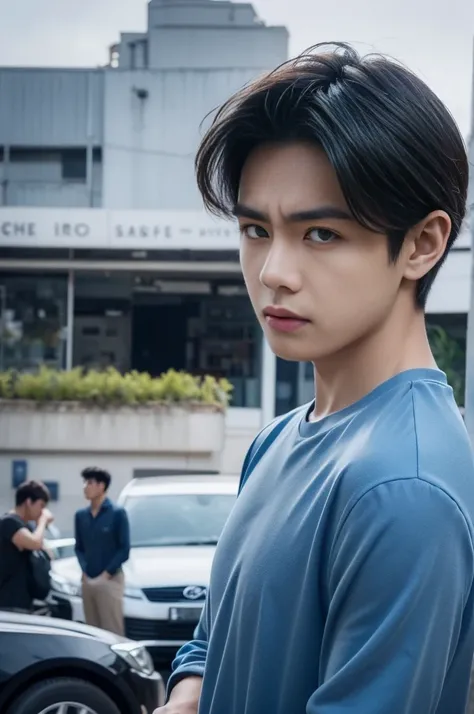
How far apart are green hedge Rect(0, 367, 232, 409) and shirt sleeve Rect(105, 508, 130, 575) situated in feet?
38.8

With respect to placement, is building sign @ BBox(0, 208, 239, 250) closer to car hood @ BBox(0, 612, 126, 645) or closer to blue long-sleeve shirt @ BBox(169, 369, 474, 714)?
car hood @ BBox(0, 612, 126, 645)

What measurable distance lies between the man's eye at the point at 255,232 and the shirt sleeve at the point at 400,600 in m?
0.43

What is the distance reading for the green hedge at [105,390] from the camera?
70.6 feet

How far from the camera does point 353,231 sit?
1524mm

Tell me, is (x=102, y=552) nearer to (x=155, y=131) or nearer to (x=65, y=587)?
(x=65, y=587)

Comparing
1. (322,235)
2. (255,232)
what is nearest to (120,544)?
(255,232)

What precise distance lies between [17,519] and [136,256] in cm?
1820

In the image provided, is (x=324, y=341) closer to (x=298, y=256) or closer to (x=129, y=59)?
(x=298, y=256)

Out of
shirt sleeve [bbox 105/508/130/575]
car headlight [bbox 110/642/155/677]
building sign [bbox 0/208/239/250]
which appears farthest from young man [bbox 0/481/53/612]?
building sign [bbox 0/208/239/250]

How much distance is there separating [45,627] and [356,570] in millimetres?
5507

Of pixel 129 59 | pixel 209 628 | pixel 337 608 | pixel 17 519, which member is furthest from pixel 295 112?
pixel 129 59

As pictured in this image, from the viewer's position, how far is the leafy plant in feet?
81.4

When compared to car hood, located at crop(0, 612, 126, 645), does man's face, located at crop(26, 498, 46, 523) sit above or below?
above

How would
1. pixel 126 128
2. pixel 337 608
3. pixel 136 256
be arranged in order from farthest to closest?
pixel 126 128 < pixel 136 256 < pixel 337 608
